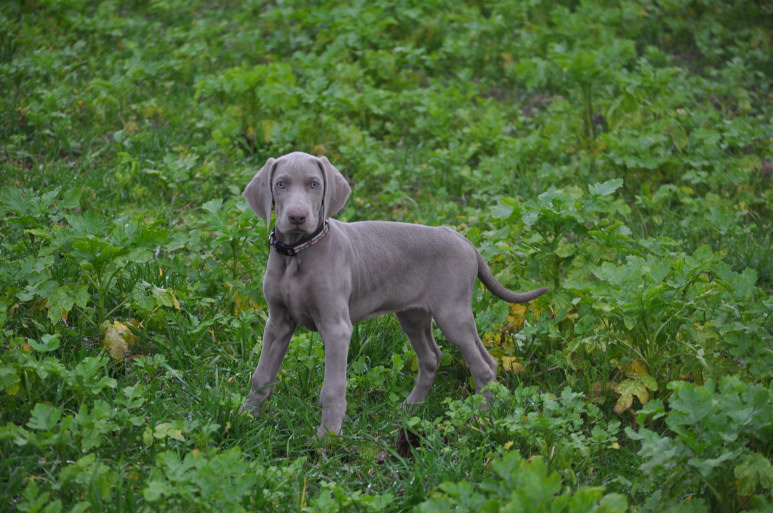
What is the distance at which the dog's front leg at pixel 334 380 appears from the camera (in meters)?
3.86

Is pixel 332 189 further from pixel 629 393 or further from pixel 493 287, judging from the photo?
pixel 629 393

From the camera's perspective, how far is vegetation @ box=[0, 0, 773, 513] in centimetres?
326

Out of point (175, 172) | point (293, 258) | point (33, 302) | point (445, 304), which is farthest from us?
point (175, 172)

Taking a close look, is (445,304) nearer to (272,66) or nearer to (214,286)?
(214,286)

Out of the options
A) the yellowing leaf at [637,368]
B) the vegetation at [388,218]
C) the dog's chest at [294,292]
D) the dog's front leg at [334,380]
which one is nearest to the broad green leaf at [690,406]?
the vegetation at [388,218]

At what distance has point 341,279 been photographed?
156 inches

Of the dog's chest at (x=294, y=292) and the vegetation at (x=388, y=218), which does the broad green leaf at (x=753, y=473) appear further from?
the dog's chest at (x=294, y=292)

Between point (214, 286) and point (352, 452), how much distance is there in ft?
5.85

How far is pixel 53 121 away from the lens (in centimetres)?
712

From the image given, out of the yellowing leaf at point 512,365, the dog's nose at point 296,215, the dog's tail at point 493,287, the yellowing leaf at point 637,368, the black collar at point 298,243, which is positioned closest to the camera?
the dog's nose at point 296,215

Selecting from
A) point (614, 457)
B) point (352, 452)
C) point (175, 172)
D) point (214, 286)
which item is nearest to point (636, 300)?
point (614, 457)

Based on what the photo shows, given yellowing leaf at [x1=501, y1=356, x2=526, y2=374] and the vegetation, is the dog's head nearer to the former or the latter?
the vegetation

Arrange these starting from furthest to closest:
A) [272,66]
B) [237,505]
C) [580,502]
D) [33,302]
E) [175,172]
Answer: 1. [272,66]
2. [175,172]
3. [33,302]
4. [237,505]
5. [580,502]

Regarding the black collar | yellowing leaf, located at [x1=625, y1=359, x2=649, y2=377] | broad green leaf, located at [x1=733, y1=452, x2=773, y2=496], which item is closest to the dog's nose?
the black collar
